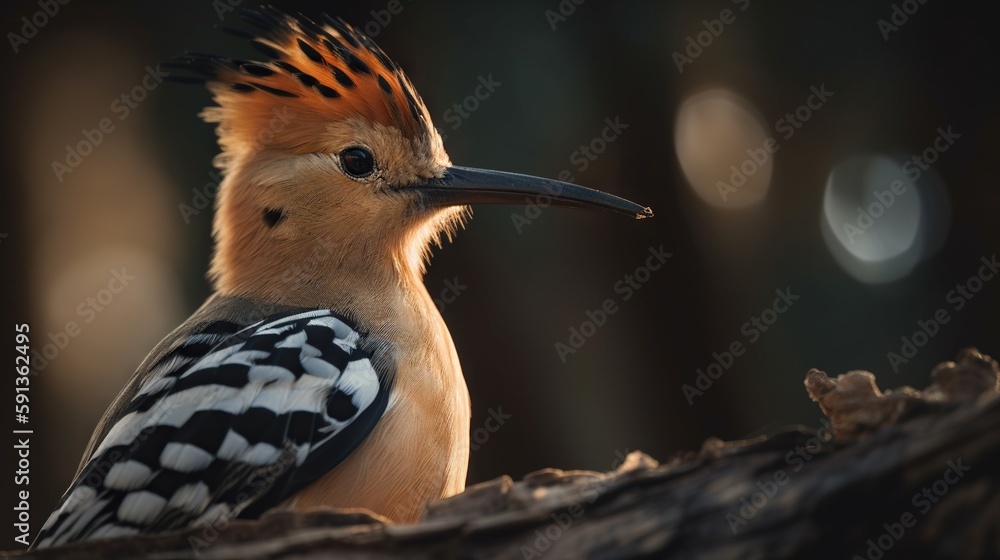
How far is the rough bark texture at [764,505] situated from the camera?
59.9 inches

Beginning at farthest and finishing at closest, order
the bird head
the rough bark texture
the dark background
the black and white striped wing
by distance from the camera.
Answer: the dark background → the bird head → the black and white striped wing → the rough bark texture

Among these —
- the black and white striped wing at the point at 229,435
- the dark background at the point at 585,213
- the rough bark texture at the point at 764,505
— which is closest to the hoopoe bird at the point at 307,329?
the black and white striped wing at the point at 229,435

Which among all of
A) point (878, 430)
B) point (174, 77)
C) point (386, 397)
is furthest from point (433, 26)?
point (878, 430)

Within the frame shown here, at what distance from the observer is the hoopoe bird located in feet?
7.24

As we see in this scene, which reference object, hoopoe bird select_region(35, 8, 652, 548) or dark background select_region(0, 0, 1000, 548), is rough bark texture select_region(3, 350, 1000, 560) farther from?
dark background select_region(0, 0, 1000, 548)

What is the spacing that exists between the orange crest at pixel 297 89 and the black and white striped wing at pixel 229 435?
80 cm

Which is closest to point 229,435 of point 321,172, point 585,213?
point 321,172

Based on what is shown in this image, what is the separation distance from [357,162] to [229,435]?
1.10 metres

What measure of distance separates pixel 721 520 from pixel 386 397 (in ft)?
3.50

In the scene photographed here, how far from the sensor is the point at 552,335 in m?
4.48

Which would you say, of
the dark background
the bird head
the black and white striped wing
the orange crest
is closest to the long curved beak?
the bird head

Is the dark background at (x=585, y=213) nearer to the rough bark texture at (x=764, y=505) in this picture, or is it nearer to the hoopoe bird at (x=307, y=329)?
the hoopoe bird at (x=307, y=329)

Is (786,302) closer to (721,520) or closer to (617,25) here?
(617,25)

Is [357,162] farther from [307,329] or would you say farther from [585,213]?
[585,213]
